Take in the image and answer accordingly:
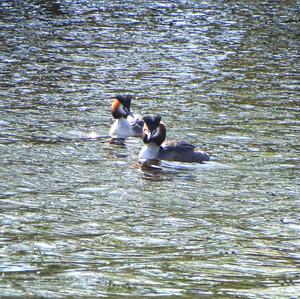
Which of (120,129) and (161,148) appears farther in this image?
(120,129)

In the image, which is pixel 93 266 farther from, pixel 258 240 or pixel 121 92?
pixel 121 92

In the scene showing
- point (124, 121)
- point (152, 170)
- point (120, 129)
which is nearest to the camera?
point (152, 170)

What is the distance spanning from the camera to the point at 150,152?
17.9m

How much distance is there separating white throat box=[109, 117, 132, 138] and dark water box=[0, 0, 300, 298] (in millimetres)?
366

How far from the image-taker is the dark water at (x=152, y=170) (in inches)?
432

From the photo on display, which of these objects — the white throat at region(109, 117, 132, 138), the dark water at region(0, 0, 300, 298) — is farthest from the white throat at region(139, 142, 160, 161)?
the white throat at region(109, 117, 132, 138)

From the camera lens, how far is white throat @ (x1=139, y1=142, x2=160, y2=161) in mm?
17812

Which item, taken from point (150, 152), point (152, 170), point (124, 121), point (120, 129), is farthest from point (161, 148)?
point (124, 121)

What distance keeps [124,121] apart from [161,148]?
2.11 meters

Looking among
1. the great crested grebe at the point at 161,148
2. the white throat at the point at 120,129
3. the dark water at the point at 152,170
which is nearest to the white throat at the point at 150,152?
the great crested grebe at the point at 161,148

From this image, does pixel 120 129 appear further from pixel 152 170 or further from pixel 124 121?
pixel 152 170

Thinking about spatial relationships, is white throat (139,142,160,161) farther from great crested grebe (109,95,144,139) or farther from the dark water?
great crested grebe (109,95,144,139)

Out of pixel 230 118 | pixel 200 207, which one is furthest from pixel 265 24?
pixel 200 207

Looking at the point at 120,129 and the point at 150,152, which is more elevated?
the point at 150,152
